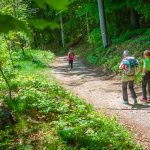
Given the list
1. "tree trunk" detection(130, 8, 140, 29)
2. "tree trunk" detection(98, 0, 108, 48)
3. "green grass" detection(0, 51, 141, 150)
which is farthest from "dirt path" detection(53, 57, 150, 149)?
"tree trunk" detection(130, 8, 140, 29)

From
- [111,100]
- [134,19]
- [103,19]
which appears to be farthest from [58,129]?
[134,19]

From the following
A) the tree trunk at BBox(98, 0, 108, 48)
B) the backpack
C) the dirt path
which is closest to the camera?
the dirt path

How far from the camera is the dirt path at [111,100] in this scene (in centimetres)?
924

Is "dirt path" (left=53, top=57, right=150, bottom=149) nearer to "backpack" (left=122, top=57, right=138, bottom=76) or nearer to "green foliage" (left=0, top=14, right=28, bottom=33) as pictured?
"backpack" (left=122, top=57, right=138, bottom=76)

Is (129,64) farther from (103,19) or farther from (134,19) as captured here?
(134,19)

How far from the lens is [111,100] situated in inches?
520

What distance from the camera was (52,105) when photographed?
1027 cm

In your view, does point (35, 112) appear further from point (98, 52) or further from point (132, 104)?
point (98, 52)

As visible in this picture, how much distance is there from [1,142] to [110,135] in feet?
7.63

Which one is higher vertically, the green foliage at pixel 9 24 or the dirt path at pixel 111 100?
the green foliage at pixel 9 24

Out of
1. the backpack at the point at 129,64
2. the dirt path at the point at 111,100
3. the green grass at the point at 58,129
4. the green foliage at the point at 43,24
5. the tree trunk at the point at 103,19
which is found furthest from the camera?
the tree trunk at the point at 103,19

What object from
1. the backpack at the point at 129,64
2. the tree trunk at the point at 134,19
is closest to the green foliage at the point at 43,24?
the backpack at the point at 129,64

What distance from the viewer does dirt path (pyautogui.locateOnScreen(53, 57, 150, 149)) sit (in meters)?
9.24

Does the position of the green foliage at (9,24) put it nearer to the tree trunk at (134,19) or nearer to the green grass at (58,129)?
the green grass at (58,129)
